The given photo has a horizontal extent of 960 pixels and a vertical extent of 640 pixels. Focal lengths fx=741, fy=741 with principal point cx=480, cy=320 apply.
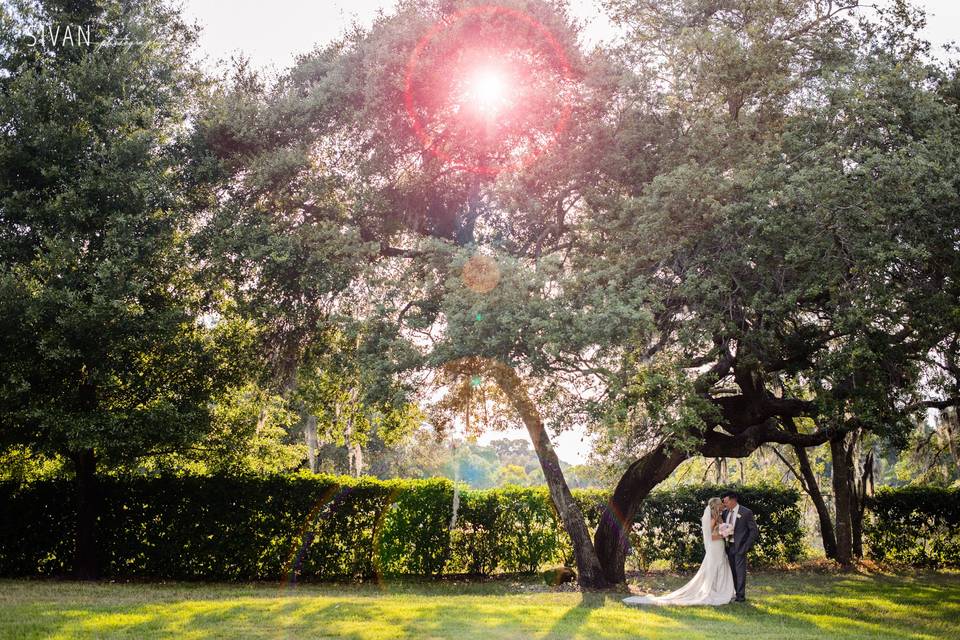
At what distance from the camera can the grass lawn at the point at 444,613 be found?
344 inches

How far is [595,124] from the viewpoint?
13.4 meters

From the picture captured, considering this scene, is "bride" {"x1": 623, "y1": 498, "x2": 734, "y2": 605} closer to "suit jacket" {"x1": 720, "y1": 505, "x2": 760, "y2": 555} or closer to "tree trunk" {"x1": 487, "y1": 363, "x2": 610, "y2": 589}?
"suit jacket" {"x1": 720, "y1": 505, "x2": 760, "y2": 555}

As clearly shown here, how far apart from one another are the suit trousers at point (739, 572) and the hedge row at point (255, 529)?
17.9ft

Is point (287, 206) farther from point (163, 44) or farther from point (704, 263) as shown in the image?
point (704, 263)

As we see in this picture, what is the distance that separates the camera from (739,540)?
1232cm

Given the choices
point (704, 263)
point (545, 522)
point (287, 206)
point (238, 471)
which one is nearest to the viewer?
point (704, 263)

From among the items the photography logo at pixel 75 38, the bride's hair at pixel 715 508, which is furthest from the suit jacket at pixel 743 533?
the photography logo at pixel 75 38

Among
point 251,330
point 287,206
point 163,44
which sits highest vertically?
point 163,44

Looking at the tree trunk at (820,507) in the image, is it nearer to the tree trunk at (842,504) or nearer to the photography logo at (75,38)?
the tree trunk at (842,504)

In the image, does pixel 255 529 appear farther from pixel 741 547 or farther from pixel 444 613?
pixel 741 547

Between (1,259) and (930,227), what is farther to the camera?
(1,259)

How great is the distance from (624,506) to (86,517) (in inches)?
425

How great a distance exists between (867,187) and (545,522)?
986 cm

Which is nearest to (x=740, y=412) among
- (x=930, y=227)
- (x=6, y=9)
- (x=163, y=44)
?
(x=930, y=227)
